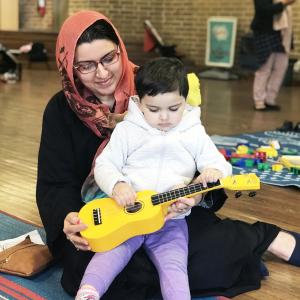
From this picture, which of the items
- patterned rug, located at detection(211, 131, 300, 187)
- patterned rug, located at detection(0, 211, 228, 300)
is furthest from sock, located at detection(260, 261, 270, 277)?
patterned rug, located at detection(211, 131, 300, 187)

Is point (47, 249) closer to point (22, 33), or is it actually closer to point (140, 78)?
point (140, 78)

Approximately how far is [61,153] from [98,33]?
40 centimetres

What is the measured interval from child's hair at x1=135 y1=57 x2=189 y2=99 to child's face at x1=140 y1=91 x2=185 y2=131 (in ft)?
0.05


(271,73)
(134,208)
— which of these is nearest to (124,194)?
(134,208)

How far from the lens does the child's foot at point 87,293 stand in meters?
1.34

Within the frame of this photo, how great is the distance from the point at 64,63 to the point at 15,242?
2.18ft

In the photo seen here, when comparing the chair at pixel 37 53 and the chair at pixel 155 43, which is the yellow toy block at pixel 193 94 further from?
the chair at pixel 37 53

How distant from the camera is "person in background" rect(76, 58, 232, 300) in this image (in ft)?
4.73

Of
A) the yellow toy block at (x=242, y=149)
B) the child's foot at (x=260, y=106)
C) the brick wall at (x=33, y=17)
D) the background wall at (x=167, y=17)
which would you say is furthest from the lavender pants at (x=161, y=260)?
the brick wall at (x=33, y=17)

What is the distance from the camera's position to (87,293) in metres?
1.34

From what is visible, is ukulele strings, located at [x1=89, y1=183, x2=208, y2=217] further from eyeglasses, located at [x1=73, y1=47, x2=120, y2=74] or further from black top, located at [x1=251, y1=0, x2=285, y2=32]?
black top, located at [x1=251, y1=0, x2=285, y2=32]

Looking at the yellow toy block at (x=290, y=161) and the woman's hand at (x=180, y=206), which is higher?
the woman's hand at (x=180, y=206)

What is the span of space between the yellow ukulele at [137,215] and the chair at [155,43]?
729 cm

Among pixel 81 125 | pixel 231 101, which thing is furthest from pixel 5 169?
pixel 231 101
